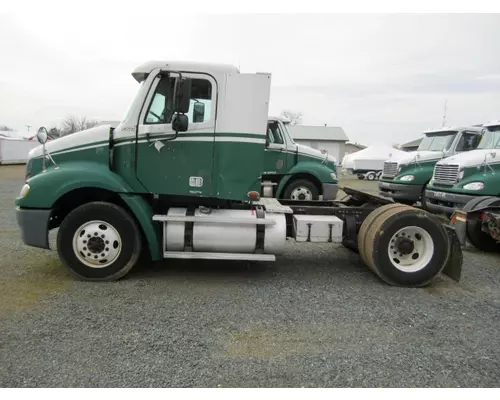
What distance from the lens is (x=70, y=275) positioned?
5324mm

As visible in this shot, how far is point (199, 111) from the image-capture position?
16.9ft

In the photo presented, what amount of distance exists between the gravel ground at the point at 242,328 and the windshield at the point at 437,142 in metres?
8.35

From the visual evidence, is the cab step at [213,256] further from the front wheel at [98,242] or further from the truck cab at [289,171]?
the truck cab at [289,171]

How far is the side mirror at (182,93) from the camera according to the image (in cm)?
468

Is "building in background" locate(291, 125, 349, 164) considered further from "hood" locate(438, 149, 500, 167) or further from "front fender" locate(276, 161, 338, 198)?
"hood" locate(438, 149, 500, 167)

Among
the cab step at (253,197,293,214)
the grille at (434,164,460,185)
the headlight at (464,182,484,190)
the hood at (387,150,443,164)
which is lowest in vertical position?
the cab step at (253,197,293,214)

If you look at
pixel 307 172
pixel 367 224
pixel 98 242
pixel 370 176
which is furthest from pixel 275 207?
pixel 370 176

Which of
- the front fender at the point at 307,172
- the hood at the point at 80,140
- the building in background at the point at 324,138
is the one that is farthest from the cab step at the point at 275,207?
the building in background at the point at 324,138

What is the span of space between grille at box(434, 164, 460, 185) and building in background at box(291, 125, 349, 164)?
44.3 metres

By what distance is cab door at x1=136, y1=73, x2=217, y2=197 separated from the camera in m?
5.10

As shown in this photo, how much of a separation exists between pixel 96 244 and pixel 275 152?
7146mm

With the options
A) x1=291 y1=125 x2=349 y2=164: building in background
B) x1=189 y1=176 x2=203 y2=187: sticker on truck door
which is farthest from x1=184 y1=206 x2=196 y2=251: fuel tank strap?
x1=291 y1=125 x2=349 y2=164: building in background

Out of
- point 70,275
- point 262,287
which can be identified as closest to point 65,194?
point 70,275

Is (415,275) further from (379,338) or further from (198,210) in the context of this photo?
(198,210)
